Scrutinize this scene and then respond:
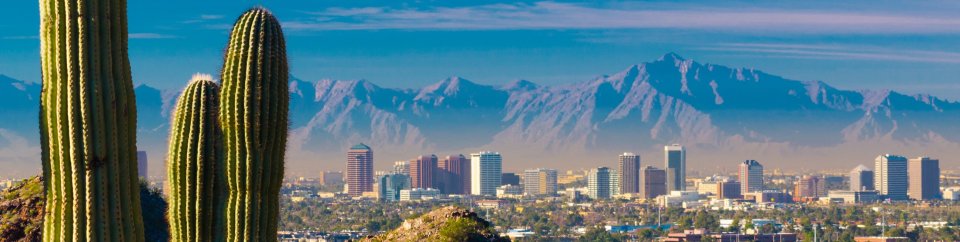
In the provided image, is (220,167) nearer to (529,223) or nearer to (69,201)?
(69,201)

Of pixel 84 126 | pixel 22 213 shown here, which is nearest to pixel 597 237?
pixel 22 213

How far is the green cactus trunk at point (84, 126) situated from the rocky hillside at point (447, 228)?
10.4 m

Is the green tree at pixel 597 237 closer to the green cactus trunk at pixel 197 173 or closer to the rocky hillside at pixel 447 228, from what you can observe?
the rocky hillside at pixel 447 228

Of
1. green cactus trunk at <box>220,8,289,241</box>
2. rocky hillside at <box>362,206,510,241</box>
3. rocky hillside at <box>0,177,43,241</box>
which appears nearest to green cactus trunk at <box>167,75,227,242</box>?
green cactus trunk at <box>220,8,289,241</box>

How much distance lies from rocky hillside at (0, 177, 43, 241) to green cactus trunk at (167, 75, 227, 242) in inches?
217

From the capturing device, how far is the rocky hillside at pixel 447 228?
23.3 m

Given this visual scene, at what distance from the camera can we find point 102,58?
12797mm

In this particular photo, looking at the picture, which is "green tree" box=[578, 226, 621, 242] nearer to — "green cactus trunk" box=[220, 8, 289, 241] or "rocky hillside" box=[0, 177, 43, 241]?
"rocky hillside" box=[0, 177, 43, 241]

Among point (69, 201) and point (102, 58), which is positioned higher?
point (102, 58)

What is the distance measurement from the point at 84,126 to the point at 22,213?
9.15m

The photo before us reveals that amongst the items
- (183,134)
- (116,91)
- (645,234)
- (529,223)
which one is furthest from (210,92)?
(529,223)

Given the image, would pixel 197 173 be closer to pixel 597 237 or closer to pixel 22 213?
pixel 22 213

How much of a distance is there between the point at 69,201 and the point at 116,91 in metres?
0.82

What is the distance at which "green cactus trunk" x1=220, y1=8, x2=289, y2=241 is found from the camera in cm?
1496
